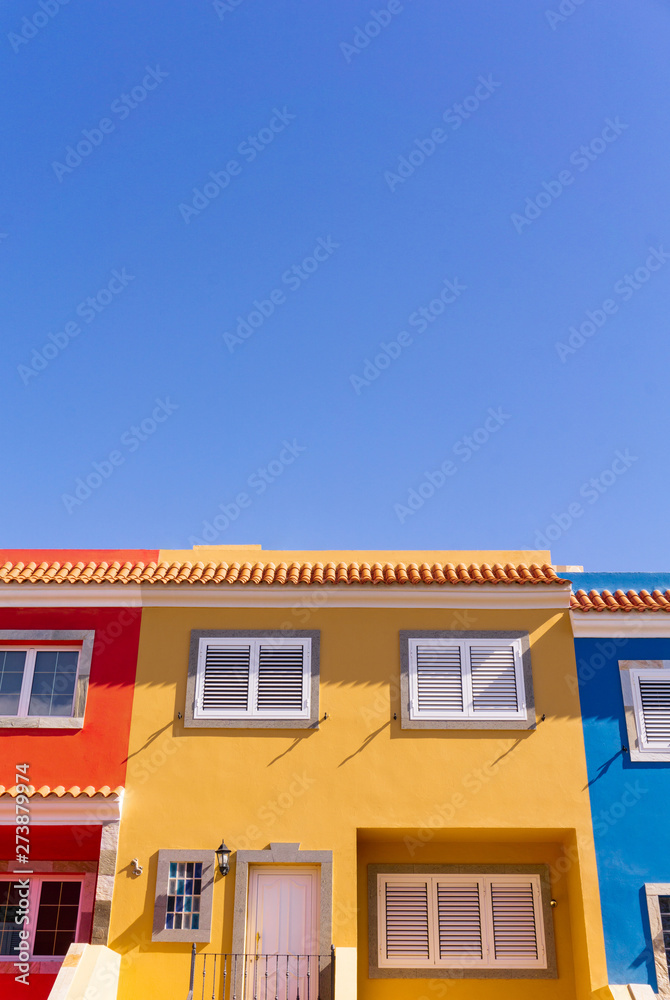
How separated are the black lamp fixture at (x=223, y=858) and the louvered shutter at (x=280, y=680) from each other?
2266 millimetres

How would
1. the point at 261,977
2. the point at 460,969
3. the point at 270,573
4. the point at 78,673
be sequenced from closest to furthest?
the point at 261,977, the point at 460,969, the point at 78,673, the point at 270,573

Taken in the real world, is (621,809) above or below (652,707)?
below

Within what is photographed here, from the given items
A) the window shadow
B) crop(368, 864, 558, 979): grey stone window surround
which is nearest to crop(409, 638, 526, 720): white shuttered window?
the window shadow

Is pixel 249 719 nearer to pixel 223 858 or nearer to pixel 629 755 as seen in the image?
pixel 223 858

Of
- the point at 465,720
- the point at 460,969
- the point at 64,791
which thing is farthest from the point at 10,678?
the point at 460,969

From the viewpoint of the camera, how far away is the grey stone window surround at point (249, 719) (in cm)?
1552

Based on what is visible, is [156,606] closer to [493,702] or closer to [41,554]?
[41,554]

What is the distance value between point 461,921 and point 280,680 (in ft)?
17.1

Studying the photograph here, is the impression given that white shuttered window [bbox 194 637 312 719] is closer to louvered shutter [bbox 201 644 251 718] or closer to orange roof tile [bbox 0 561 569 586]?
louvered shutter [bbox 201 644 251 718]

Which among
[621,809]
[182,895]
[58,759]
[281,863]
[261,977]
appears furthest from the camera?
[58,759]

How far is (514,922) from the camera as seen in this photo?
1561 centimetres

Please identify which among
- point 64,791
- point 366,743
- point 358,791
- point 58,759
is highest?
point 366,743

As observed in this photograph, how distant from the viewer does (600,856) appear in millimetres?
14789

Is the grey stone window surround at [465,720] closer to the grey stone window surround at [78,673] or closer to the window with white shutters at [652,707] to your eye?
the window with white shutters at [652,707]
